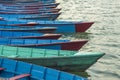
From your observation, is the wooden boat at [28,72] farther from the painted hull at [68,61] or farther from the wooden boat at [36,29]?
the wooden boat at [36,29]

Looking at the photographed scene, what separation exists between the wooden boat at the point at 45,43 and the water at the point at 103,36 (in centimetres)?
207

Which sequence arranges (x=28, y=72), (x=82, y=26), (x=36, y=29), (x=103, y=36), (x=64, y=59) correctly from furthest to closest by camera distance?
(x=103, y=36), (x=82, y=26), (x=36, y=29), (x=64, y=59), (x=28, y=72)

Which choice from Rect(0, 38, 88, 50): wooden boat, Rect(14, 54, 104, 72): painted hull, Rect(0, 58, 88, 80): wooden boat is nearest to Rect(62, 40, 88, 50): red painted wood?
Rect(0, 38, 88, 50): wooden boat

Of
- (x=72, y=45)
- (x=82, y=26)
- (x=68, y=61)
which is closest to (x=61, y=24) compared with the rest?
(x=82, y=26)

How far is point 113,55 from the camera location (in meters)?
24.0

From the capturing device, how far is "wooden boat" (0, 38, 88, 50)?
67.9 ft

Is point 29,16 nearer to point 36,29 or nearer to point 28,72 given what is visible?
point 36,29

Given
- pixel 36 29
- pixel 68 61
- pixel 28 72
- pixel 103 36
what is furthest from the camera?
pixel 103 36

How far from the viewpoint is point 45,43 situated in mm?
20984

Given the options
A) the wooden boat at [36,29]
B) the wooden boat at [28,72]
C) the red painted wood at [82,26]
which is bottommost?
the wooden boat at [28,72]

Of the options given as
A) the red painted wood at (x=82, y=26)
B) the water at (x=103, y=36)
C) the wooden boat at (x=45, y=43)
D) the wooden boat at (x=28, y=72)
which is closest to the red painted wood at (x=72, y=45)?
the wooden boat at (x=45, y=43)

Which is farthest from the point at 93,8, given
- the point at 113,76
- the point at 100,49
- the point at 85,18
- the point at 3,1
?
the point at 113,76

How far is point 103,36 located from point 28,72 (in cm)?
1692

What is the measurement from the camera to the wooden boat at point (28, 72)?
14169 millimetres
